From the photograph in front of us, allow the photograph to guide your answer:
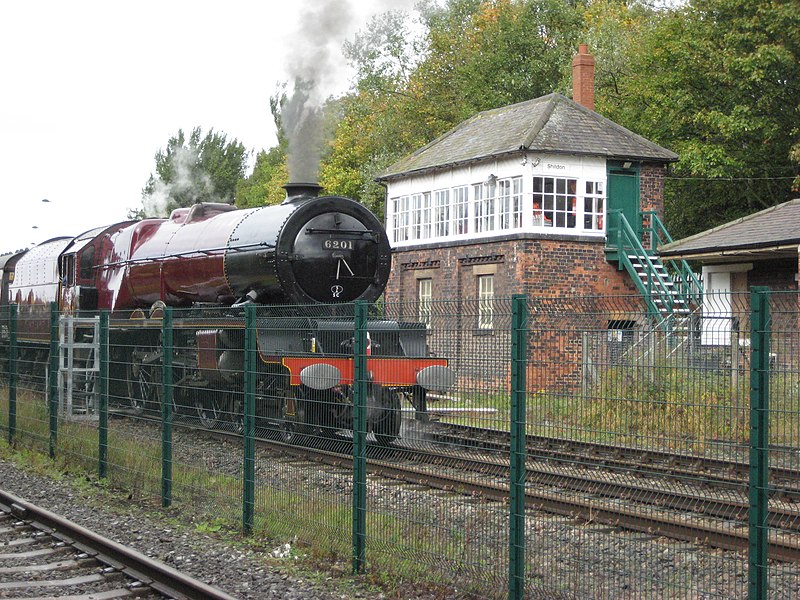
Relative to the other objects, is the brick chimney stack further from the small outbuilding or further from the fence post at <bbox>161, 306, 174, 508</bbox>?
the fence post at <bbox>161, 306, 174, 508</bbox>

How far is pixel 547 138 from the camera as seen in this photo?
26.8 meters

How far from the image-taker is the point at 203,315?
13.9 meters

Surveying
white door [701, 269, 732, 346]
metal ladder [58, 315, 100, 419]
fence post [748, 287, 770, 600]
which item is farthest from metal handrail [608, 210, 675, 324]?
fence post [748, 287, 770, 600]

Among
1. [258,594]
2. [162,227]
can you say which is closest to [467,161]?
[162,227]

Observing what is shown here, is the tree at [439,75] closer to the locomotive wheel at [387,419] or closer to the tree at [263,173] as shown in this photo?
the tree at [263,173]

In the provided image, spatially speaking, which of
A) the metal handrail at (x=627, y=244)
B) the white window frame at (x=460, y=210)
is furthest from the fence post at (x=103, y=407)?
the white window frame at (x=460, y=210)

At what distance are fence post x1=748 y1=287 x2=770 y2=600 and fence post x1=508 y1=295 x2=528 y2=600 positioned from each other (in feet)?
4.55

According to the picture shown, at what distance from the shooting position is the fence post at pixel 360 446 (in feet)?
23.2

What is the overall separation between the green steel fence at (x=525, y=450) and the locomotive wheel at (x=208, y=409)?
0.79 ft

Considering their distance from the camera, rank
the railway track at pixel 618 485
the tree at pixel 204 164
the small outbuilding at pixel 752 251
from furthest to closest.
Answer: the tree at pixel 204 164
the small outbuilding at pixel 752 251
the railway track at pixel 618 485

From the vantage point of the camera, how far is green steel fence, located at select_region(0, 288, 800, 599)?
5047mm

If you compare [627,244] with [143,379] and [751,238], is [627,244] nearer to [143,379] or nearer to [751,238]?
[751,238]

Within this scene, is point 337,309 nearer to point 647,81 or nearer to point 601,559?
point 601,559

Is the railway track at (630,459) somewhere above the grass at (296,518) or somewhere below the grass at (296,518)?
above
